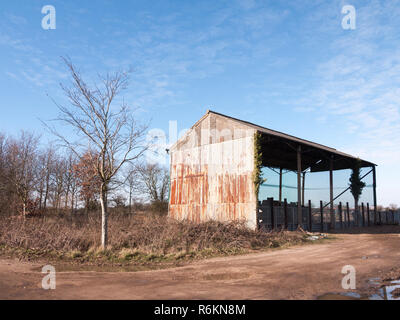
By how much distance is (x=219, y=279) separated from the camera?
8.45 metres

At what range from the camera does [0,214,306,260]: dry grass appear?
12961 millimetres

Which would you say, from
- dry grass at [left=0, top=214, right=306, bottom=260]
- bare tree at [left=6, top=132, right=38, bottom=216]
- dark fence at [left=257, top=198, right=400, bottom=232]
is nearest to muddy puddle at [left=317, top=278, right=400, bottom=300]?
dry grass at [left=0, top=214, right=306, bottom=260]

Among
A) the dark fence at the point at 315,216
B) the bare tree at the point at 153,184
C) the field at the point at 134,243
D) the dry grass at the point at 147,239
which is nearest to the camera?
the field at the point at 134,243

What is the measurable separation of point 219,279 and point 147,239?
6.10 meters

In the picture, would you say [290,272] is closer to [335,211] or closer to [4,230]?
[4,230]

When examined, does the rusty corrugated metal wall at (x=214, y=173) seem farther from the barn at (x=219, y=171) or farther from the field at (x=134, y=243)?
the field at (x=134, y=243)

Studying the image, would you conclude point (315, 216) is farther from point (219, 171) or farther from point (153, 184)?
point (153, 184)

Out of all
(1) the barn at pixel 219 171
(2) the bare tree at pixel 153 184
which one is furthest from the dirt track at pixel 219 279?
(2) the bare tree at pixel 153 184

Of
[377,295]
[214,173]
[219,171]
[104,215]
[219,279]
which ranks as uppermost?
[219,171]

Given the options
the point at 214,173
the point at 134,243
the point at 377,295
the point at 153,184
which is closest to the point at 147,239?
the point at 134,243

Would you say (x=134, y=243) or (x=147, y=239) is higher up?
(x=147, y=239)

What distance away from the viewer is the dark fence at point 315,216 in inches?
803

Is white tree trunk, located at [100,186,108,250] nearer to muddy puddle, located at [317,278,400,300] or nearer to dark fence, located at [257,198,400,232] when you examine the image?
dark fence, located at [257,198,400,232]
